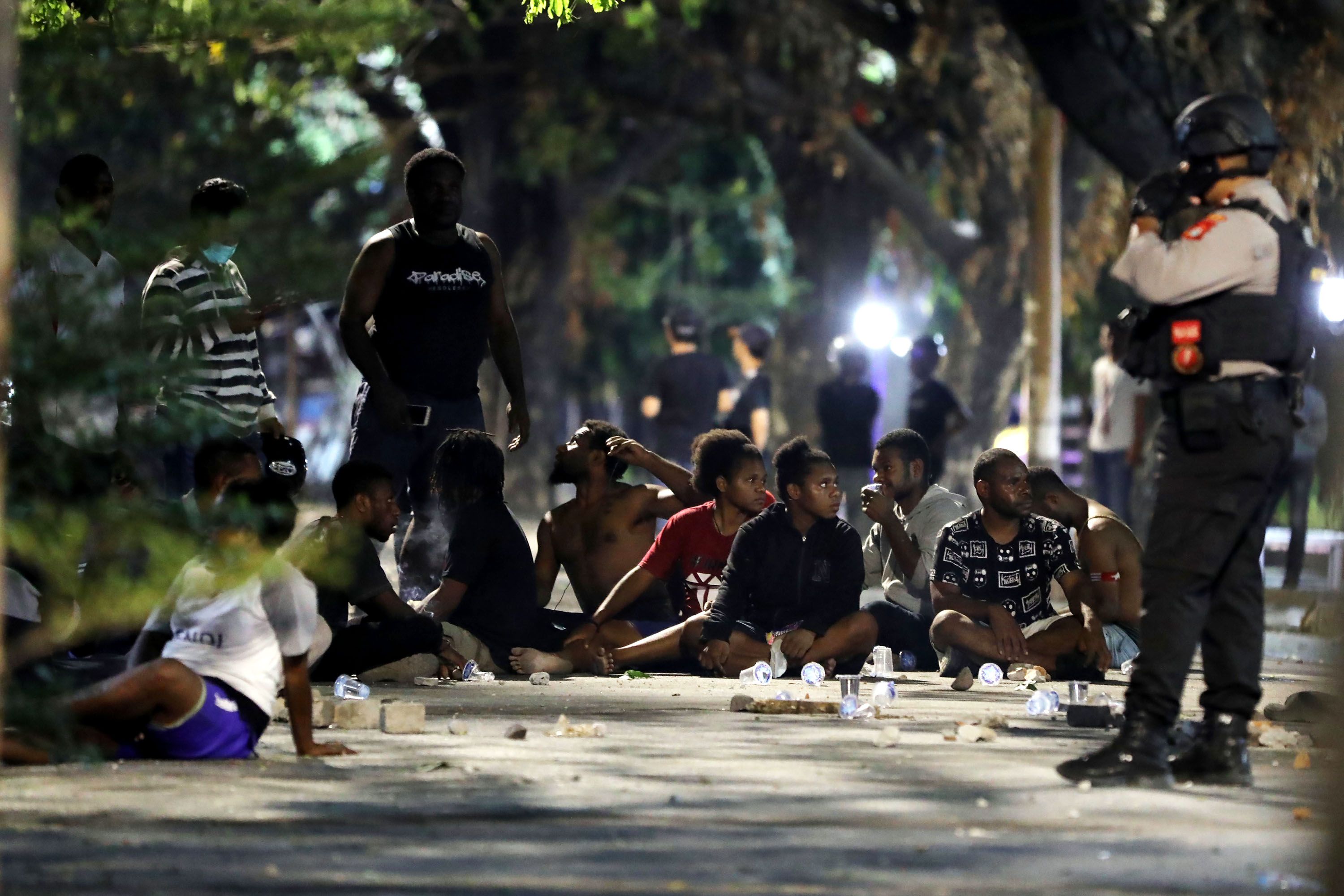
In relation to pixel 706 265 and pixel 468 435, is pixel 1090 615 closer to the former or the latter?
pixel 468 435

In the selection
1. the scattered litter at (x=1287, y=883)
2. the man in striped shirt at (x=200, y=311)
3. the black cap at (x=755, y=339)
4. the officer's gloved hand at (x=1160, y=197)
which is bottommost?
the scattered litter at (x=1287, y=883)

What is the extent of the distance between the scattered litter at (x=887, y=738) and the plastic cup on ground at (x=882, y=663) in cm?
240

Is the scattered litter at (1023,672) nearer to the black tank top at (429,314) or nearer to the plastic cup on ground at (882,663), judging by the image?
the plastic cup on ground at (882,663)

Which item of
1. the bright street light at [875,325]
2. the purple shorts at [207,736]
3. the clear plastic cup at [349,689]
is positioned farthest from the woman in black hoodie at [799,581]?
the bright street light at [875,325]

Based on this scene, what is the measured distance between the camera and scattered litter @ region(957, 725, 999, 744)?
716cm

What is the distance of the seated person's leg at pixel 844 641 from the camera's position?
31.1ft

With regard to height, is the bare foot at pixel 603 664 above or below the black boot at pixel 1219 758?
above

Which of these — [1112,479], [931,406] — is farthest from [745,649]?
[1112,479]

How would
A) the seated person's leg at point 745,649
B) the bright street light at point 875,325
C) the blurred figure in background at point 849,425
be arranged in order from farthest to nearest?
1. the bright street light at point 875,325
2. the blurred figure in background at point 849,425
3. the seated person's leg at point 745,649

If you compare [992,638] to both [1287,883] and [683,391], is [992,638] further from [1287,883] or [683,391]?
[683,391]

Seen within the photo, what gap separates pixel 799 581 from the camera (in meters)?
9.53

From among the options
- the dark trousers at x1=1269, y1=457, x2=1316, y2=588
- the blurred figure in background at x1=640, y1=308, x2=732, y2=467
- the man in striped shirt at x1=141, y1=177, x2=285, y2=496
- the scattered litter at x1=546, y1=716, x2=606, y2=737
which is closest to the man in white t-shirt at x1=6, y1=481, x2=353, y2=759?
the man in striped shirt at x1=141, y1=177, x2=285, y2=496

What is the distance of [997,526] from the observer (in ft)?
31.4

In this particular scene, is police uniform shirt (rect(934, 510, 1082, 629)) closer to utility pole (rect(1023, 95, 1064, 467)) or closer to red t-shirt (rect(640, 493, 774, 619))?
red t-shirt (rect(640, 493, 774, 619))
